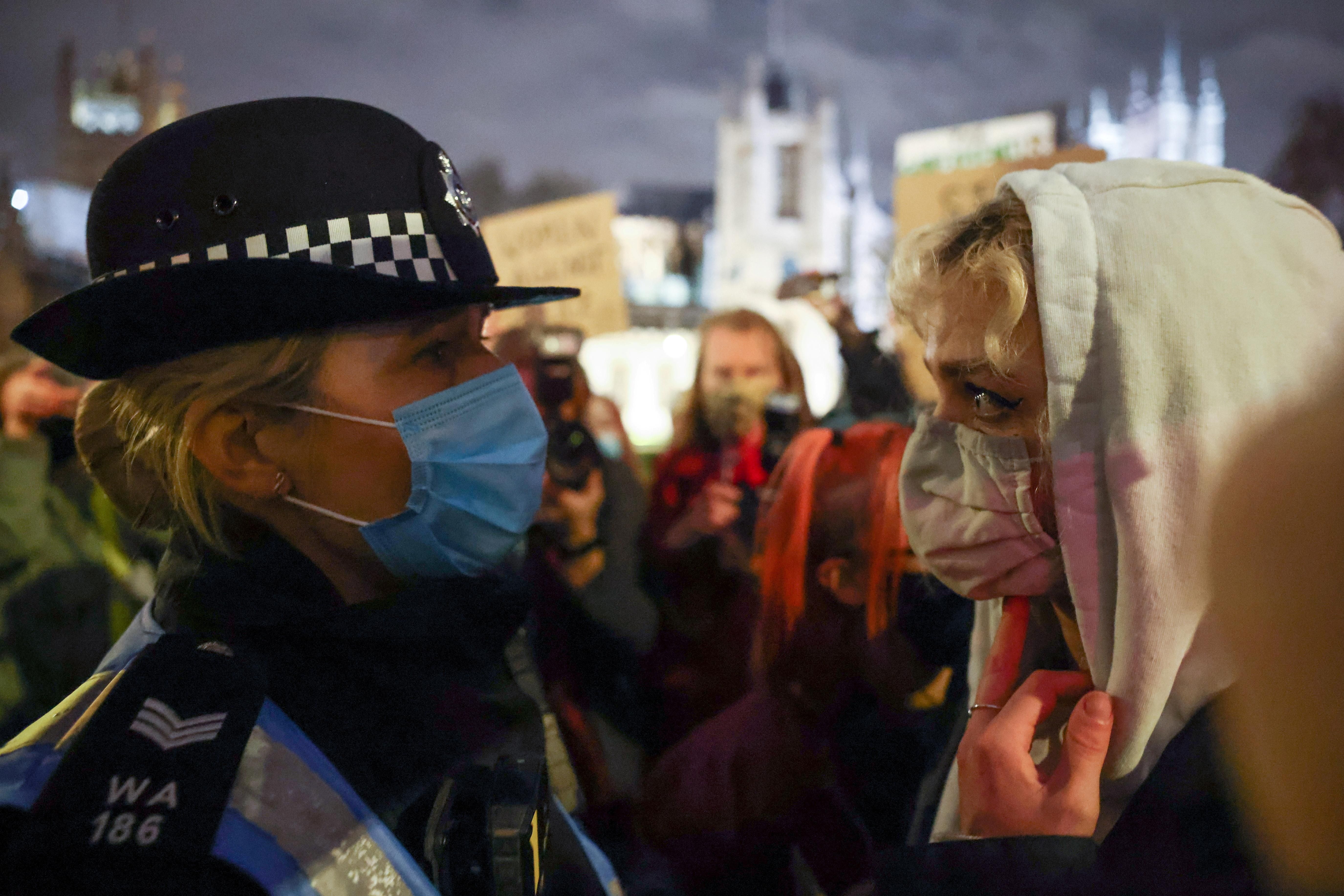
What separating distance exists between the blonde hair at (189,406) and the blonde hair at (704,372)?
2.45 metres

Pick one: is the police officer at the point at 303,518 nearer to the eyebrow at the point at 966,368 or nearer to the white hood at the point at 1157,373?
the eyebrow at the point at 966,368

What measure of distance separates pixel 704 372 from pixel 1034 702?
2.70m

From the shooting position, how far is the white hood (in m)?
1.02

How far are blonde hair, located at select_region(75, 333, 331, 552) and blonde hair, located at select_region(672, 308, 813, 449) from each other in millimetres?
2447

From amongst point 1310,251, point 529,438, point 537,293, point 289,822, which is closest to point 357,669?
point 289,822

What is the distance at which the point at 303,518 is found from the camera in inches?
53.0

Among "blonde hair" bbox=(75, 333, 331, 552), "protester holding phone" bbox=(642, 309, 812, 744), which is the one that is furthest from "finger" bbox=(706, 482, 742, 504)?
"blonde hair" bbox=(75, 333, 331, 552)

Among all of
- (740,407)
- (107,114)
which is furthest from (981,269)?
(107,114)

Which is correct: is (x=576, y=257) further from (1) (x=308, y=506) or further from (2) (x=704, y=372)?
(1) (x=308, y=506)

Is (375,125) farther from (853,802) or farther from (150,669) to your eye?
(853,802)

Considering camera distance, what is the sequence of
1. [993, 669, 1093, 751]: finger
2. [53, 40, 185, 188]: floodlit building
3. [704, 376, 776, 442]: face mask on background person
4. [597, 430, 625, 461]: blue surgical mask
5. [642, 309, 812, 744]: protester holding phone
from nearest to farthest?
[993, 669, 1093, 751]: finger
[642, 309, 812, 744]: protester holding phone
[704, 376, 776, 442]: face mask on background person
[597, 430, 625, 461]: blue surgical mask
[53, 40, 185, 188]: floodlit building

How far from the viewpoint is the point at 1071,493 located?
1147 mm

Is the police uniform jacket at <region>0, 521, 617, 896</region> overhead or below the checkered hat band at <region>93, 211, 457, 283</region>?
below

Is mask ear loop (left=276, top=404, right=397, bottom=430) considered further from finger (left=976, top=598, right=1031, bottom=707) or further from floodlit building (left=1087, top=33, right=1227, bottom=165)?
floodlit building (left=1087, top=33, right=1227, bottom=165)
